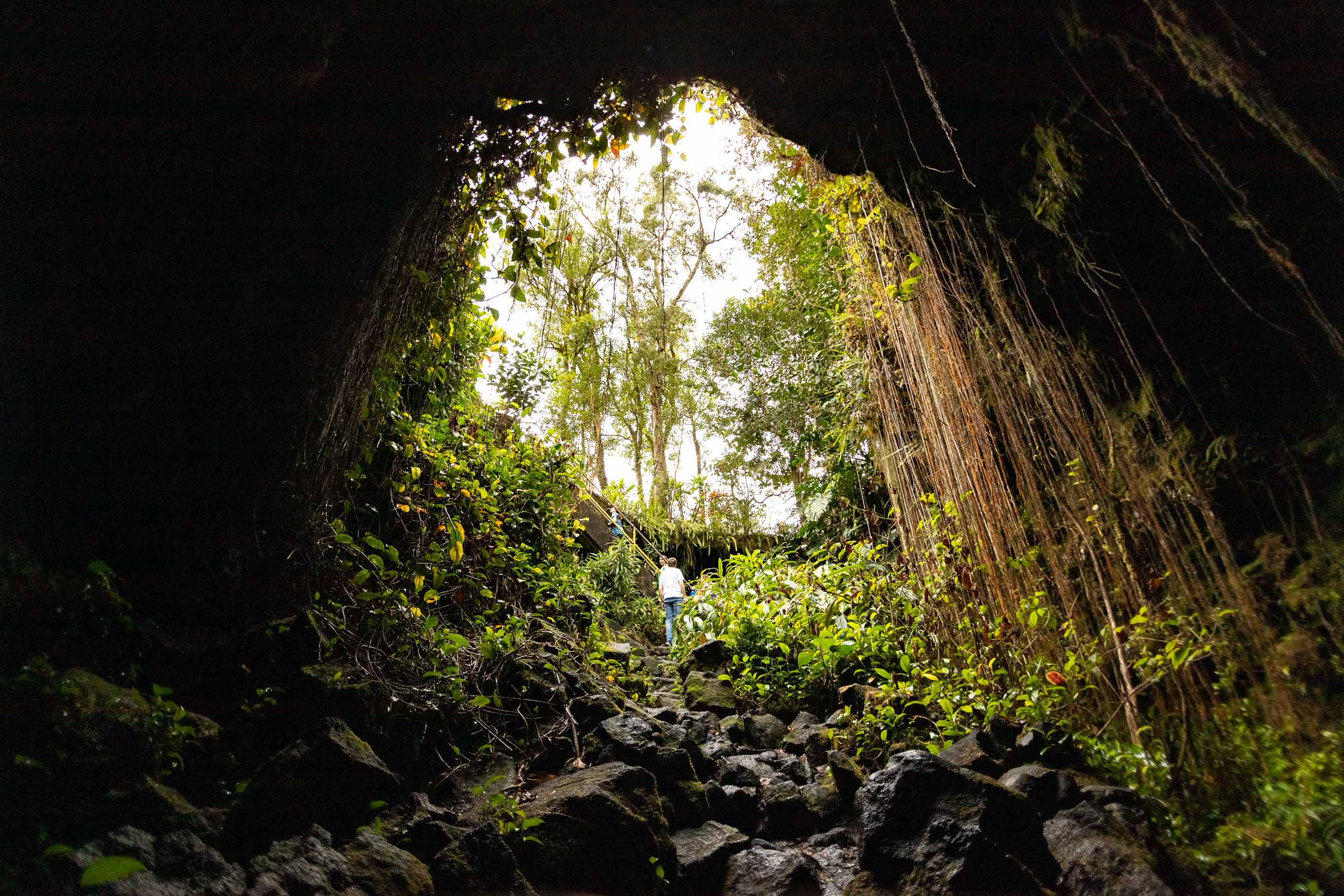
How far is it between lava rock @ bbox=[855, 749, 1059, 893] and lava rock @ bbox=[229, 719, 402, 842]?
1774mm

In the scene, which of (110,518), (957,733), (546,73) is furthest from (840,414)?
(110,518)

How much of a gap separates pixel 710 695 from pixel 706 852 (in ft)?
6.52

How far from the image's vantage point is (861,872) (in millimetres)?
2133

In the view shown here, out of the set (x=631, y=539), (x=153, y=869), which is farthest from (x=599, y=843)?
(x=631, y=539)

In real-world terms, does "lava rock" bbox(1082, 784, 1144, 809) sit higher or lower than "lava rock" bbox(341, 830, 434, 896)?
lower

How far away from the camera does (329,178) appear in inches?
106

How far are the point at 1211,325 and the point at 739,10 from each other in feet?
7.07

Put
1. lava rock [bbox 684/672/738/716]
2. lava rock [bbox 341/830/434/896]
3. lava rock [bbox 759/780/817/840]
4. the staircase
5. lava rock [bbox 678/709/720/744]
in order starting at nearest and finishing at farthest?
1. lava rock [bbox 341/830/434/896]
2. lava rock [bbox 759/780/817/840]
3. lava rock [bbox 678/709/720/744]
4. lava rock [bbox 684/672/738/716]
5. the staircase

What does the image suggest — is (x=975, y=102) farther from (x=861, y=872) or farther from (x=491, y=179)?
(x=861, y=872)

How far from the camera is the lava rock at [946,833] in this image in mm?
1904

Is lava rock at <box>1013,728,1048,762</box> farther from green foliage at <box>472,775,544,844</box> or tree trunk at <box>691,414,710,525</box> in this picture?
tree trunk at <box>691,414,710,525</box>

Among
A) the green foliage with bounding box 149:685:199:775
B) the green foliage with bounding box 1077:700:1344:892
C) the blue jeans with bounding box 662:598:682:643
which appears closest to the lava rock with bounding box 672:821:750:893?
the green foliage with bounding box 1077:700:1344:892

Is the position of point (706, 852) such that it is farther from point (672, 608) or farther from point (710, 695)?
point (672, 608)

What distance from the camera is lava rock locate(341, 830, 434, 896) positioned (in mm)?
1747
